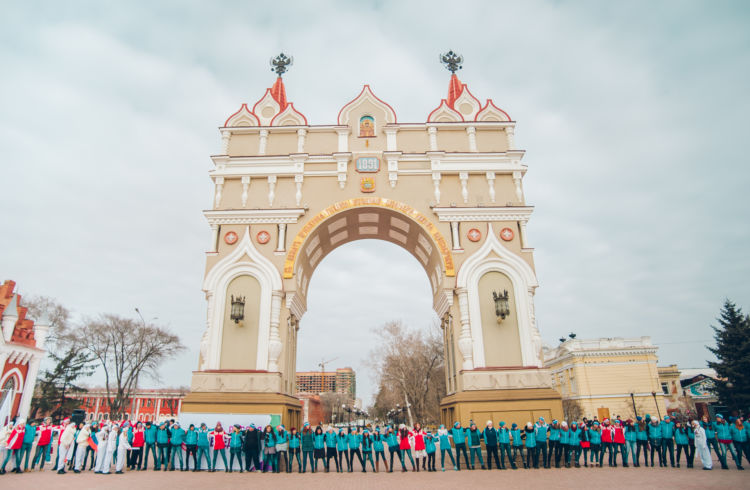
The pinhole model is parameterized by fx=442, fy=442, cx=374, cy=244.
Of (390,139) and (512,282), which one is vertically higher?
(390,139)

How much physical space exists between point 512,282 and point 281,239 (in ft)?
29.1

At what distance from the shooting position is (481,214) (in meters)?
17.2

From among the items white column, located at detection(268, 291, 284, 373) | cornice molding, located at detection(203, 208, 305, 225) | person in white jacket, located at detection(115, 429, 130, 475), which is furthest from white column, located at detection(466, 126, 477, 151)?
person in white jacket, located at detection(115, 429, 130, 475)

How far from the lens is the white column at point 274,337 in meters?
15.3

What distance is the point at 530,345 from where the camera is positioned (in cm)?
1554

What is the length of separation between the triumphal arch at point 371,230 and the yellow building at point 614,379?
24324mm

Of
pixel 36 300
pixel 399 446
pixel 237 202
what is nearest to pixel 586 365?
pixel 399 446

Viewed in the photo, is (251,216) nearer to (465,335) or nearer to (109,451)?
(109,451)

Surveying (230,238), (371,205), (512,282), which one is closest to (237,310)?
(230,238)

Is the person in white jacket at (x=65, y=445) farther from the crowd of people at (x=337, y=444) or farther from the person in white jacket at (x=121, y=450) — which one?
the person in white jacket at (x=121, y=450)

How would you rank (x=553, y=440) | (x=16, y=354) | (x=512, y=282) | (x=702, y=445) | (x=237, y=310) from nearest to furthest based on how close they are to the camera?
(x=702, y=445)
(x=553, y=440)
(x=237, y=310)
(x=512, y=282)
(x=16, y=354)

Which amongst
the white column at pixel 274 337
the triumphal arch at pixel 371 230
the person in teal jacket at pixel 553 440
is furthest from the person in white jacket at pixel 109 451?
the person in teal jacket at pixel 553 440

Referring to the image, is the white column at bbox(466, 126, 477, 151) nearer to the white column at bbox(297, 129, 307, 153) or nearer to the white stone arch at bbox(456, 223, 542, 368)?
the white stone arch at bbox(456, 223, 542, 368)

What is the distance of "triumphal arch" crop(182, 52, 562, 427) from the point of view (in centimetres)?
1506
